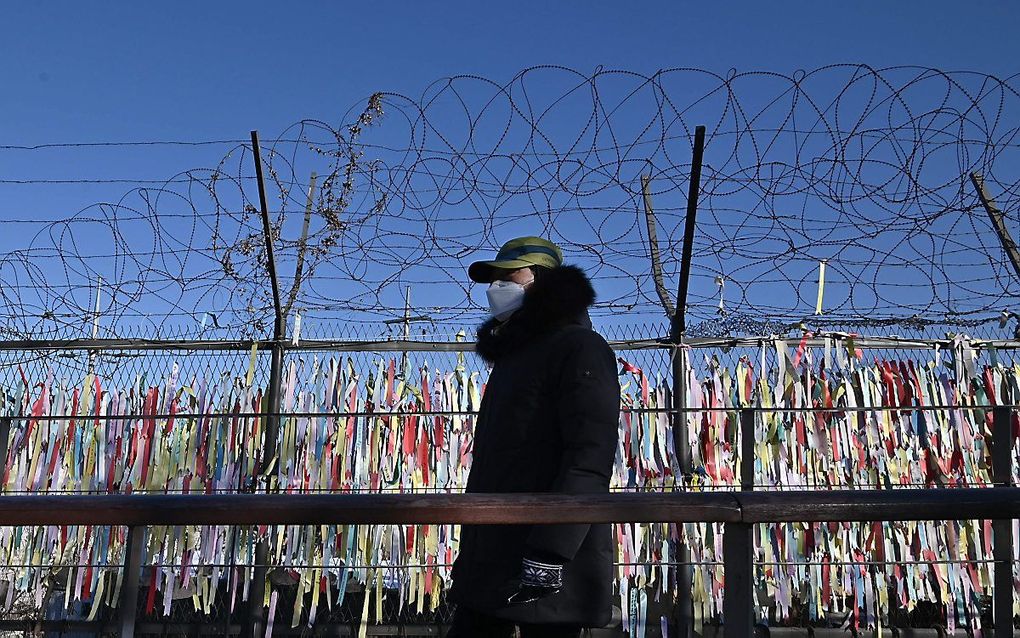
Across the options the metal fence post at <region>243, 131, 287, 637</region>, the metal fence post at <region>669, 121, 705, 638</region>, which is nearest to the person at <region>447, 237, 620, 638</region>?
the metal fence post at <region>669, 121, 705, 638</region>

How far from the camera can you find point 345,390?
446cm

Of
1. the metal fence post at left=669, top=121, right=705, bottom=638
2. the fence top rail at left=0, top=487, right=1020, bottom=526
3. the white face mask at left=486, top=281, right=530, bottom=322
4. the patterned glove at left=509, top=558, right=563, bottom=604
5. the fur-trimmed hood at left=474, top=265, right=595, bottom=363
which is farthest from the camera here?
the metal fence post at left=669, top=121, right=705, bottom=638

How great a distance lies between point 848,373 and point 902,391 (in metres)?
0.34

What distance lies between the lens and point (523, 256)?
7.30ft

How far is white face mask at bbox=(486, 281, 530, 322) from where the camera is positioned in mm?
2213

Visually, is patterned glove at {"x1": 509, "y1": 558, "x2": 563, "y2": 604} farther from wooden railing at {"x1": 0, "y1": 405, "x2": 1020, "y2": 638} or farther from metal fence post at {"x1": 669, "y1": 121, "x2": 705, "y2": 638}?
metal fence post at {"x1": 669, "y1": 121, "x2": 705, "y2": 638}

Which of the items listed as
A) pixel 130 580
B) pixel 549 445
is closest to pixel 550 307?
pixel 549 445

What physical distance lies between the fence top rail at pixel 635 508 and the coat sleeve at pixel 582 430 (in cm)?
31

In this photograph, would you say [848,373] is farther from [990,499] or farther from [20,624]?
[20,624]

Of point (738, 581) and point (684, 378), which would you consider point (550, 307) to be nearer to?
point (738, 581)

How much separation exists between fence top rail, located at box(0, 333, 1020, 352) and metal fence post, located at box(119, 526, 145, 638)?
2.36 metres

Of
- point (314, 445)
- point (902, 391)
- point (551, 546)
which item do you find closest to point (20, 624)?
point (314, 445)

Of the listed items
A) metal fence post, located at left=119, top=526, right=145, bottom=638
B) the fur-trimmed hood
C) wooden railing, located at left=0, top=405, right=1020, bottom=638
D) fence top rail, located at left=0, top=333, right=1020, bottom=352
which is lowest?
metal fence post, located at left=119, top=526, right=145, bottom=638

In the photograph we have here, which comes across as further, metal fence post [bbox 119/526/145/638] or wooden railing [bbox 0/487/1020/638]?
metal fence post [bbox 119/526/145/638]
